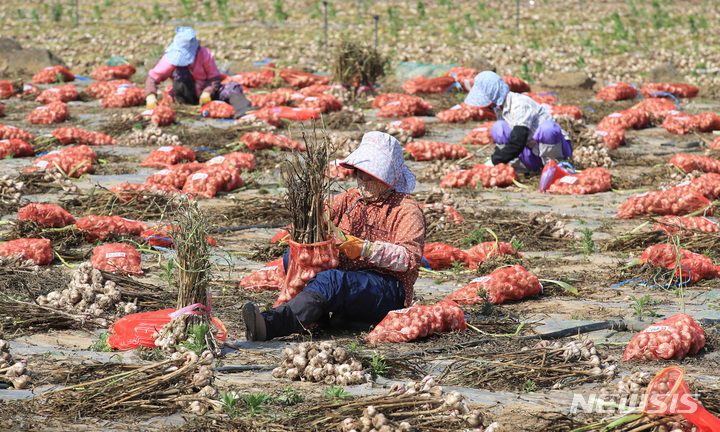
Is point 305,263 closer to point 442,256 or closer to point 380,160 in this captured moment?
point 380,160

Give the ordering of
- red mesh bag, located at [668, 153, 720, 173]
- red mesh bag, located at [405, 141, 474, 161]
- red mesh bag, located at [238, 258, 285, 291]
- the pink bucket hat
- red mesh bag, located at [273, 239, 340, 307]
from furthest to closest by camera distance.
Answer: red mesh bag, located at [405, 141, 474, 161], red mesh bag, located at [668, 153, 720, 173], red mesh bag, located at [238, 258, 285, 291], the pink bucket hat, red mesh bag, located at [273, 239, 340, 307]

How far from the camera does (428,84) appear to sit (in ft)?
45.6

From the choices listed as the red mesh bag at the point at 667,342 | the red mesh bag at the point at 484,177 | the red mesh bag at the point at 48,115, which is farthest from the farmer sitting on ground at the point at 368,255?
the red mesh bag at the point at 48,115

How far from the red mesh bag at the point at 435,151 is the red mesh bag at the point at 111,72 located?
7.91 meters

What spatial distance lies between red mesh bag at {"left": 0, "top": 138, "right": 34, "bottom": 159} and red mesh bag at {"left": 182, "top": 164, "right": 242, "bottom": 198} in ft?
8.39

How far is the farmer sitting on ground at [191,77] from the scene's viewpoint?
1111 centimetres

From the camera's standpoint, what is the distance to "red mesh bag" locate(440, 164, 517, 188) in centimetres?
835

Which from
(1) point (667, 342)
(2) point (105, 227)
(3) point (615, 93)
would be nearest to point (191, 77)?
(2) point (105, 227)

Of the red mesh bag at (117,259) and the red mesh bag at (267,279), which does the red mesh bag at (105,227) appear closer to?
the red mesh bag at (117,259)

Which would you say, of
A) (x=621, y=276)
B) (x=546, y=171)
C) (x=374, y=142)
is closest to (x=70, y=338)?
(x=374, y=142)

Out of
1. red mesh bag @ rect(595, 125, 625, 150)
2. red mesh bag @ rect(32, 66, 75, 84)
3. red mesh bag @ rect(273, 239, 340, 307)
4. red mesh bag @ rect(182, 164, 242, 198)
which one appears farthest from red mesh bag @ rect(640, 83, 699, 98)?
red mesh bag @ rect(273, 239, 340, 307)

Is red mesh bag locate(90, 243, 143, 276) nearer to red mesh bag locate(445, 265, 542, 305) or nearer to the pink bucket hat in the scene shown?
the pink bucket hat

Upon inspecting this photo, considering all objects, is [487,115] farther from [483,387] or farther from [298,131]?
[483,387]

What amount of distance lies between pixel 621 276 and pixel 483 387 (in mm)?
2249
